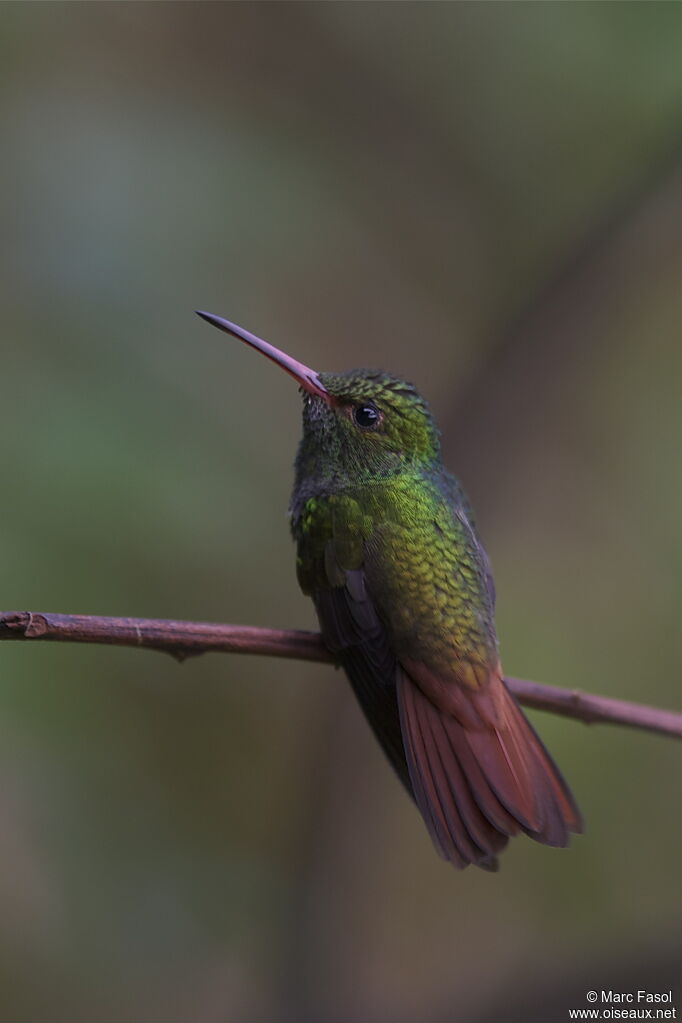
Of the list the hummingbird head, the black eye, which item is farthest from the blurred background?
the black eye

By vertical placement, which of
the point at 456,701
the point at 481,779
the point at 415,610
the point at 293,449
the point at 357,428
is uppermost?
the point at 293,449

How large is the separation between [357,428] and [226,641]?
0.96m

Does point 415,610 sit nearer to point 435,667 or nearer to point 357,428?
point 435,667

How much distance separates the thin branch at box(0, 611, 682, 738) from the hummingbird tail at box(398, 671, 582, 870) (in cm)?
12

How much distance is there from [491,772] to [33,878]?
2557 mm

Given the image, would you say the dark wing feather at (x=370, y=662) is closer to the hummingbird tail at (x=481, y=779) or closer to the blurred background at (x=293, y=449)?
the hummingbird tail at (x=481, y=779)

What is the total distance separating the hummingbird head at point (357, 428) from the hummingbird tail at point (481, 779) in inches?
26.7

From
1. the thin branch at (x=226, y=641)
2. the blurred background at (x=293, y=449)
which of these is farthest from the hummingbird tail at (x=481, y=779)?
the blurred background at (x=293, y=449)

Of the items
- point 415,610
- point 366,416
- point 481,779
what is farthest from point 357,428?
point 481,779

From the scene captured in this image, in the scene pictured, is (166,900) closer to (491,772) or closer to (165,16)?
(491,772)

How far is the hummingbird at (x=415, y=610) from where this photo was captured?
2.46 m

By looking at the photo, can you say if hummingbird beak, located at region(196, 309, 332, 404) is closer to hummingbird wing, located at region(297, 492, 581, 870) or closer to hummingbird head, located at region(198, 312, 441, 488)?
hummingbird head, located at region(198, 312, 441, 488)

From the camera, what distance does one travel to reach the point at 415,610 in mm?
2734

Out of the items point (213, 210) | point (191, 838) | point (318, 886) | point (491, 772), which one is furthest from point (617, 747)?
point (213, 210)
